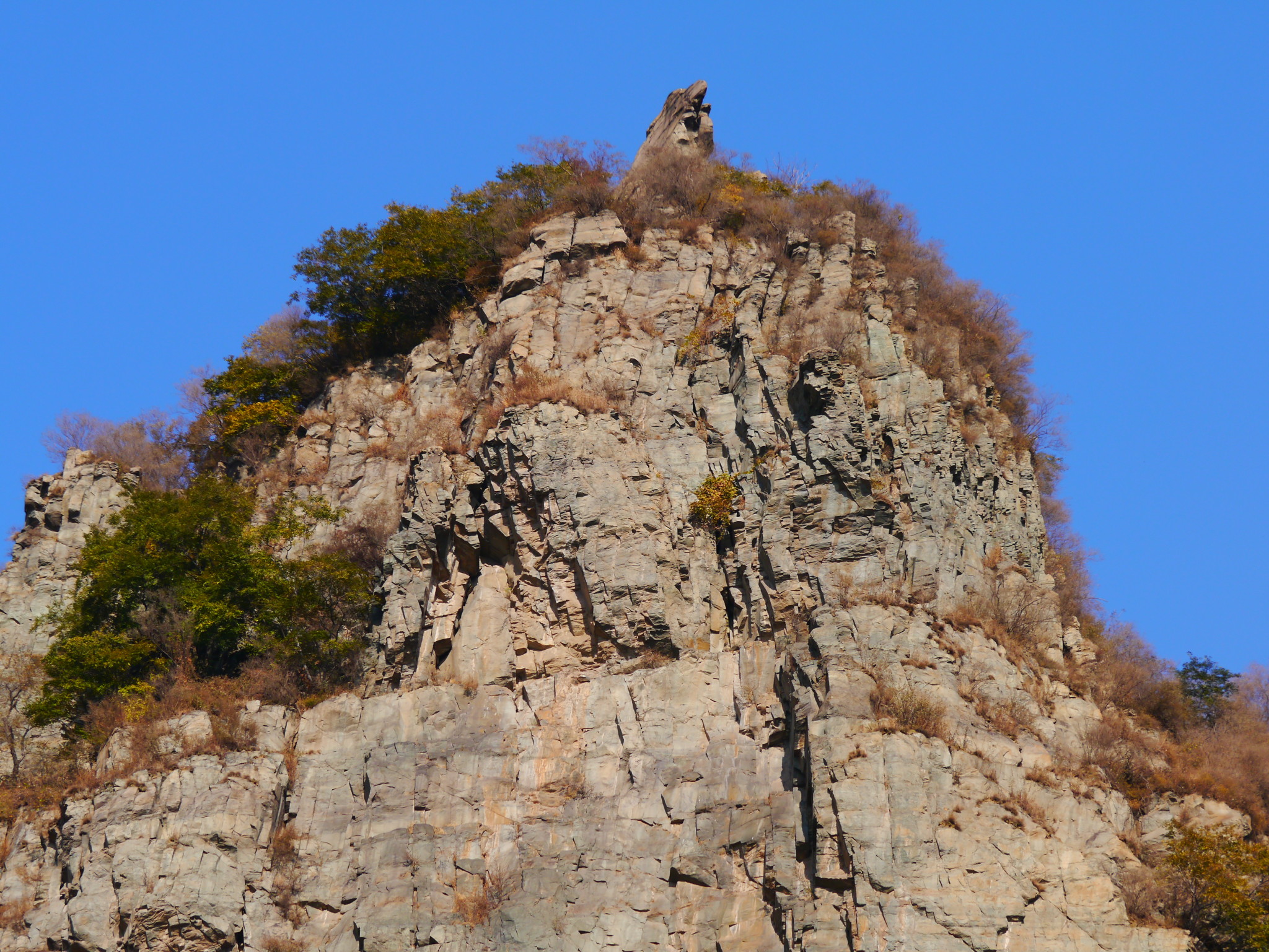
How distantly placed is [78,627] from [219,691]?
4612 millimetres

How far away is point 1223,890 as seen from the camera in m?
26.8

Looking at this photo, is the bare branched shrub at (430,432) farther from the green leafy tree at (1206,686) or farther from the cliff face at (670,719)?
the green leafy tree at (1206,686)

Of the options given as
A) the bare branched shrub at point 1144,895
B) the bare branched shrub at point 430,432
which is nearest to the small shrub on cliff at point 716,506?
the bare branched shrub at point 430,432

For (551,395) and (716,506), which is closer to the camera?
(716,506)

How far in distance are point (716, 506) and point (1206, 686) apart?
1753 cm

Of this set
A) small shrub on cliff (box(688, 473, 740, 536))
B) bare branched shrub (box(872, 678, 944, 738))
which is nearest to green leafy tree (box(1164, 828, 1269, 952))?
bare branched shrub (box(872, 678, 944, 738))

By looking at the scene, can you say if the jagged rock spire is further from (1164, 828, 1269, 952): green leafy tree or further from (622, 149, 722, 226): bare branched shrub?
(1164, 828, 1269, 952): green leafy tree

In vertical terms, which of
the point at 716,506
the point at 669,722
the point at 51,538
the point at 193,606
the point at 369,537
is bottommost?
the point at 669,722

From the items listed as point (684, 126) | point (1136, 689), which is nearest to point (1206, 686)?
point (1136, 689)

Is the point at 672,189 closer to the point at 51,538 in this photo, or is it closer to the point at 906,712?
the point at 906,712

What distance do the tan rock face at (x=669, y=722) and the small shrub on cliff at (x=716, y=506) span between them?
0.21 meters

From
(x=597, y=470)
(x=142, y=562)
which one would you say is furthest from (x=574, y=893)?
(x=142, y=562)

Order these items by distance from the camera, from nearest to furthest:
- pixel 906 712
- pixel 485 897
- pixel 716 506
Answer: pixel 906 712 < pixel 485 897 < pixel 716 506

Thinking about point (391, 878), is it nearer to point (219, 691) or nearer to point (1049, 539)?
point (219, 691)
